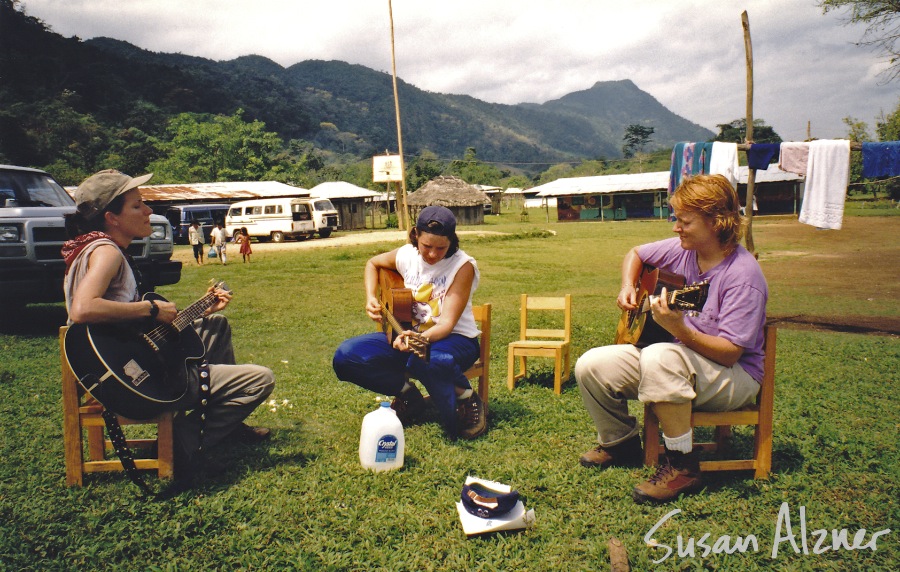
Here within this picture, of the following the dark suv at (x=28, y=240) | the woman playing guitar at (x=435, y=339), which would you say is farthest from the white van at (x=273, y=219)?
the woman playing guitar at (x=435, y=339)

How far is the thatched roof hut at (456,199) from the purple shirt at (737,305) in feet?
139

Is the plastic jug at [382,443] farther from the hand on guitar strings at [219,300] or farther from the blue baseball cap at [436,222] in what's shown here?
the blue baseball cap at [436,222]

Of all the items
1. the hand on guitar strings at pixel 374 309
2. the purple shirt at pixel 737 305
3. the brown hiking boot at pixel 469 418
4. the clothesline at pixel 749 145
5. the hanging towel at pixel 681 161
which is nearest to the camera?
the purple shirt at pixel 737 305

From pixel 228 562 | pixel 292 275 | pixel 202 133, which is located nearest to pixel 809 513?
pixel 228 562

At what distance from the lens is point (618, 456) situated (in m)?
3.98

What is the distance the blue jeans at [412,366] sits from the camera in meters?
4.30

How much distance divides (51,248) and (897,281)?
16.3 meters

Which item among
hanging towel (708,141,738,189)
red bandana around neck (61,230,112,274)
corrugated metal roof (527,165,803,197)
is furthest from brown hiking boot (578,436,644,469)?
corrugated metal roof (527,165,803,197)

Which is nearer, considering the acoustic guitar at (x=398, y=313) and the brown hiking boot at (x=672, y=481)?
the brown hiking boot at (x=672, y=481)

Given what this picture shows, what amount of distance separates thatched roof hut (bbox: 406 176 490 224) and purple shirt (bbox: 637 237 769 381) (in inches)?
1672

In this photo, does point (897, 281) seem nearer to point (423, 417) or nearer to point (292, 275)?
point (423, 417)

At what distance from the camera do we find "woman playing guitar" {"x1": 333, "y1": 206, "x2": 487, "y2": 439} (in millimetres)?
4316

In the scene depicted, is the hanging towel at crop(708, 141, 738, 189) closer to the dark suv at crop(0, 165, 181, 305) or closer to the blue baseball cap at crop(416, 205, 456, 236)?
the blue baseball cap at crop(416, 205, 456, 236)

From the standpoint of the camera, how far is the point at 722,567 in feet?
9.62
